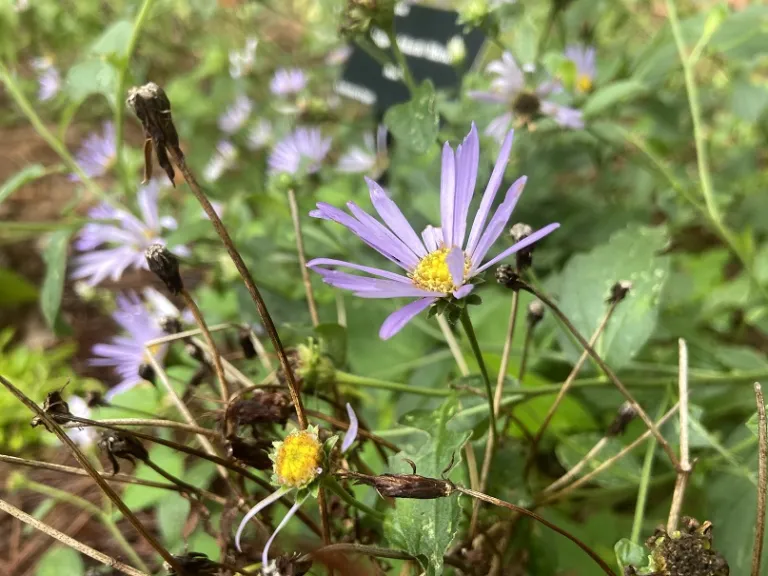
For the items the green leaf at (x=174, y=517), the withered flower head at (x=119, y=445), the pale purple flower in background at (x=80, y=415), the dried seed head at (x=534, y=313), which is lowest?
the green leaf at (x=174, y=517)

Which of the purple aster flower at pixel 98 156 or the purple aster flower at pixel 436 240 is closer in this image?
the purple aster flower at pixel 436 240

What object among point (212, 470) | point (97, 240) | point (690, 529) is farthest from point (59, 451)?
point (690, 529)

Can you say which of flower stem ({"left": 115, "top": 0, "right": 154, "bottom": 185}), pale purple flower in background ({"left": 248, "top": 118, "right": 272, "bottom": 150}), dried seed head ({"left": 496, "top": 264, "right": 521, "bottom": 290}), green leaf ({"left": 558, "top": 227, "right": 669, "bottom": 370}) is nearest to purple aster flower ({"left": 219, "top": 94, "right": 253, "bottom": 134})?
pale purple flower in background ({"left": 248, "top": 118, "right": 272, "bottom": 150})

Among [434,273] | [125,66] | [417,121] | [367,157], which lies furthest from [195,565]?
[367,157]

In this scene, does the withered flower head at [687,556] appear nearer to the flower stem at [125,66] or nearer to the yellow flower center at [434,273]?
the yellow flower center at [434,273]

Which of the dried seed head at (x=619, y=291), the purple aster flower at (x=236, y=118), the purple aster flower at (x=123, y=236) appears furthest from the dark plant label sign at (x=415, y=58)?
the dried seed head at (x=619, y=291)

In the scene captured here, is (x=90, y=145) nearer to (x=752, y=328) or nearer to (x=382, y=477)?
(x=382, y=477)

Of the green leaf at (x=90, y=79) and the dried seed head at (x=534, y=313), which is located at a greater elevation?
Answer: the green leaf at (x=90, y=79)
